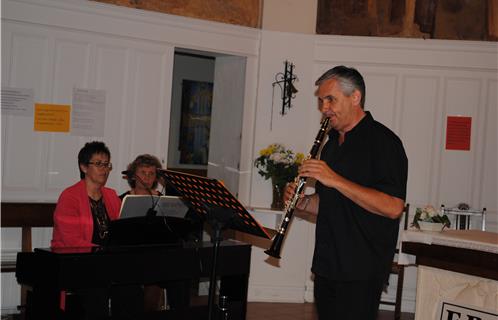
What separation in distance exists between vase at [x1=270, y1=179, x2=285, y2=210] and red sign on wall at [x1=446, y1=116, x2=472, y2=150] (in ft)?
6.85

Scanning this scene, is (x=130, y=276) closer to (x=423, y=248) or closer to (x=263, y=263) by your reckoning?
(x=423, y=248)

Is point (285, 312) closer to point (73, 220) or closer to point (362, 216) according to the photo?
point (73, 220)

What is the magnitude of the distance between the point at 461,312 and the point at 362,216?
216 cm

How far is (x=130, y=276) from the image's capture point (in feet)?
16.2

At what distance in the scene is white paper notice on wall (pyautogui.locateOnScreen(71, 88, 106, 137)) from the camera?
768 centimetres

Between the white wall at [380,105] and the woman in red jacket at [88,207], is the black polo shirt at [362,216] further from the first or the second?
the white wall at [380,105]

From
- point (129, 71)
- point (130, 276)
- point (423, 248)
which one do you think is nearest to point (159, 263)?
point (130, 276)

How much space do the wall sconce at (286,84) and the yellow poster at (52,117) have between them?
2.55 metres

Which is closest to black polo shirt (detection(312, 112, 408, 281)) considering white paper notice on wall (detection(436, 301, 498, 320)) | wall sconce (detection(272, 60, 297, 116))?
white paper notice on wall (detection(436, 301, 498, 320))

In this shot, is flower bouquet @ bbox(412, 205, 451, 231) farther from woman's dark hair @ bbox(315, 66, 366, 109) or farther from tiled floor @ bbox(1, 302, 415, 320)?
woman's dark hair @ bbox(315, 66, 366, 109)

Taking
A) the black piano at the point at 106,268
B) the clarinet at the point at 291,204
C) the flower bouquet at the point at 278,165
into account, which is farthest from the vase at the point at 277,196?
the clarinet at the point at 291,204

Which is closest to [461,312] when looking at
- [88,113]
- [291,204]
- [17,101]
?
[291,204]

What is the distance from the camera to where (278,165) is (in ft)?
28.1

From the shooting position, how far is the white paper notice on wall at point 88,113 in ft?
25.2
